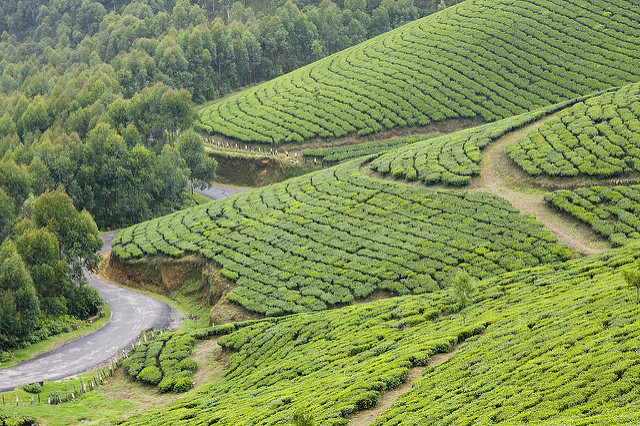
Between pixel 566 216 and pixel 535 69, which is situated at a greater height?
pixel 535 69

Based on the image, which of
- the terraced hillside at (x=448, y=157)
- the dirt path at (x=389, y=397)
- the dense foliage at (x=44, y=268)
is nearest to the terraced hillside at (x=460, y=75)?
the terraced hillside at (x=448, y=157)

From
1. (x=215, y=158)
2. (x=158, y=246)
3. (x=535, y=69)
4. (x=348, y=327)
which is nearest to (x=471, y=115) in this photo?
(x=535, y=69)

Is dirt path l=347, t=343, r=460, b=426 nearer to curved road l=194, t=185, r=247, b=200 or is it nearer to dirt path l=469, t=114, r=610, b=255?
dirt path l=469, t=114, r=610, b=255

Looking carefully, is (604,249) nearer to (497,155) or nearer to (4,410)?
(497,155)

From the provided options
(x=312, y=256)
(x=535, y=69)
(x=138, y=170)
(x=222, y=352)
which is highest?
(x=535, y=69)

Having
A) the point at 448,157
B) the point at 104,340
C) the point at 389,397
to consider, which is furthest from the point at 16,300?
the point at 448,157

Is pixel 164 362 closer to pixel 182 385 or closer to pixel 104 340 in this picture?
pixel 182 385
